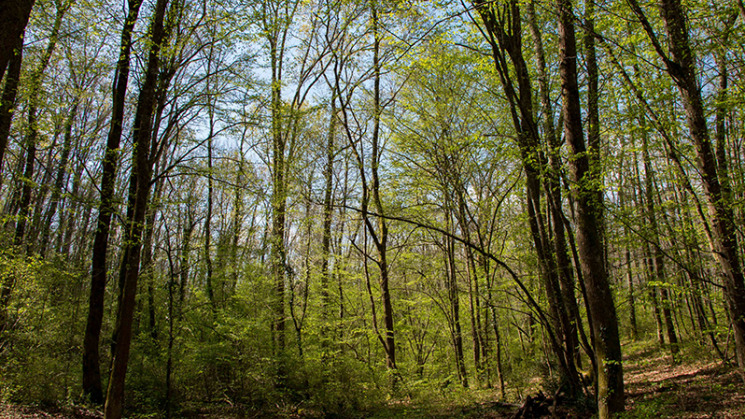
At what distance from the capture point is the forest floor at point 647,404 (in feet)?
15.8

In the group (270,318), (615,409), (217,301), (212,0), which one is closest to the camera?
(615,409)

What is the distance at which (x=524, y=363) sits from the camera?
37.8ft

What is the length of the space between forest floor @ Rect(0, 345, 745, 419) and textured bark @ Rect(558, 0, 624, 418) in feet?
0.99

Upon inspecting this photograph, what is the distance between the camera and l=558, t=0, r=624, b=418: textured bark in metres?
3.94

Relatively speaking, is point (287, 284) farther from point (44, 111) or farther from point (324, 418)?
point (44, 111)

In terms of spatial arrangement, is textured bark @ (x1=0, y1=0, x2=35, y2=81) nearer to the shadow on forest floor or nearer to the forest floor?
the forest floor

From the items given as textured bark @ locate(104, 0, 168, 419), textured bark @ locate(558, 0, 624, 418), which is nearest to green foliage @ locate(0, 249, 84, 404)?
textured bark @ locate(104, 0, 168, 419)

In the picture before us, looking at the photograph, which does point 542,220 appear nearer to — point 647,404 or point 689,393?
point 647,404

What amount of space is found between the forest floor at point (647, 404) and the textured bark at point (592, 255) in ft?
0.99

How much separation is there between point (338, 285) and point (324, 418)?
3.35m

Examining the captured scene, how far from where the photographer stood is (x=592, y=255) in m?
4.11

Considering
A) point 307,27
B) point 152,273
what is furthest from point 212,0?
point 152,273

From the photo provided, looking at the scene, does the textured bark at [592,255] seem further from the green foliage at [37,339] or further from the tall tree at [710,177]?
the green foliage at [37,339]

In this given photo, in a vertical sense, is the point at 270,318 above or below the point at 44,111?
below
